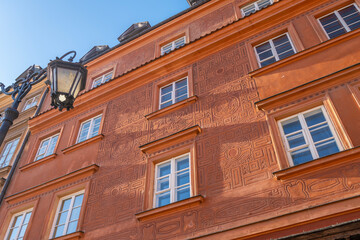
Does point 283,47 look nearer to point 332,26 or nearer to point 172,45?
point 332,26

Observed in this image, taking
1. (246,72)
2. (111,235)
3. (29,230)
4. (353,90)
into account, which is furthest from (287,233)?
(29,230)

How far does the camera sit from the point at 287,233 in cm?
570

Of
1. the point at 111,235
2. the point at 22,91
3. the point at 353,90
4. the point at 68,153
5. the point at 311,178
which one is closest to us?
the point at 311,178

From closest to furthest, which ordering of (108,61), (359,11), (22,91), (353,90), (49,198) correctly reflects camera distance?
(22,91) → (353,90) → (359,11) → (49,198) → (108,61)

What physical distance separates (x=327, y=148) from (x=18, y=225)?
8.62m

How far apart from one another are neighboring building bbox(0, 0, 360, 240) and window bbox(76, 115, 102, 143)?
0.06 m

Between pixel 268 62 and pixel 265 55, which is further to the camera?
pixel 265 55

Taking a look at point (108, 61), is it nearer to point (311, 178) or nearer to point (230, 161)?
point (230, 161)

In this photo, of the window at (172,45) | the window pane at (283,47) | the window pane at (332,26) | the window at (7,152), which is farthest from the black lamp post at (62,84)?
the window at (7,152)

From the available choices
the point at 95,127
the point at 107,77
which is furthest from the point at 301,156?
the point at 107,77

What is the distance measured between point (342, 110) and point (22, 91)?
20.6 ft

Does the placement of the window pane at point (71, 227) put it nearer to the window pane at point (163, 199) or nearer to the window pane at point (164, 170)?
the window pane at point (163, 199)

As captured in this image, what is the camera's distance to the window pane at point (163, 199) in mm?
7766

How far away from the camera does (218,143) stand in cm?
800
